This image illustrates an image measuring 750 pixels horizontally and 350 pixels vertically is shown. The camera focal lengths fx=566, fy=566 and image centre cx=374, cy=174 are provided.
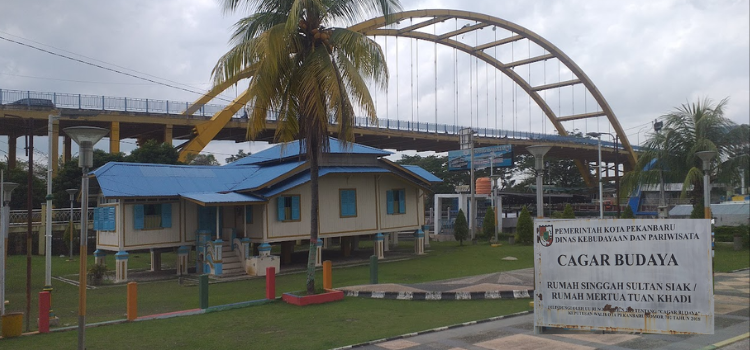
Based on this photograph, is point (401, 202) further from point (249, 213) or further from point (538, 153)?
point (538, 153)

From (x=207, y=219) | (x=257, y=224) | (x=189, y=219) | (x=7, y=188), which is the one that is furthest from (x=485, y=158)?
(x=7, y=188)

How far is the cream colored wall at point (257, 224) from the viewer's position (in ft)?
74.2

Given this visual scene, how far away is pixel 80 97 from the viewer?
1296 inches

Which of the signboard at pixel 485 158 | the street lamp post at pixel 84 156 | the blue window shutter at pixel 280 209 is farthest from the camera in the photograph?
the signboard at pixel 485 158

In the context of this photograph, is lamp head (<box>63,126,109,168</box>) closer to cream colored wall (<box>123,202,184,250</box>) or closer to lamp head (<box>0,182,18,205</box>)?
lamp head (<box>0,182,18,205</box>)

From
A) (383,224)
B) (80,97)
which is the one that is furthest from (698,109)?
(80,97)

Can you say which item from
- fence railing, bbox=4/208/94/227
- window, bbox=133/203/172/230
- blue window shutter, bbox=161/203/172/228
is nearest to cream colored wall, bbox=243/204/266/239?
blue window shutter, bbox=161/203/172/228

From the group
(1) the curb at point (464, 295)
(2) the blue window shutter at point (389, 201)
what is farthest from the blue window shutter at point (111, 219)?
(2) the blue window shutter at point (389, 201)

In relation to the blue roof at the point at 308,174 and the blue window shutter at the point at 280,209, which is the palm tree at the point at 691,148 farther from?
the blue window shutter at the point at 280,209

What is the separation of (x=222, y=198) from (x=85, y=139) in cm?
1258

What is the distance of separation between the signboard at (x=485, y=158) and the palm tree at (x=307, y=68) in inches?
1152

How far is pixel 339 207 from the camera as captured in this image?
25.7m

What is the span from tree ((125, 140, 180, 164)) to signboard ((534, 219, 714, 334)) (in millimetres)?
30645

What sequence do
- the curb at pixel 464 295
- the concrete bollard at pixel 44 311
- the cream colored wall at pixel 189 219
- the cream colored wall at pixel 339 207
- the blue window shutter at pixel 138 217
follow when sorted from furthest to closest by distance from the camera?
the cream colored wall at pixel 339 207, the cream colored wall at pixel 189 219, the blue window shutter at pixel 138 217, the curb at pixel 464 295, the concrete bollard at pixel 44 311
